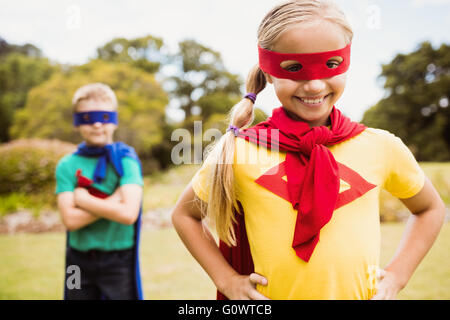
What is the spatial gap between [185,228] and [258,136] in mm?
510

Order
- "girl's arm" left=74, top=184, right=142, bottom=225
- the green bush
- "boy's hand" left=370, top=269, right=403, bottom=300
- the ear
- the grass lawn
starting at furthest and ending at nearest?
the green bush
the grass lawn
"girl's arm" left=74, top=184, right=142, bottom=225
the ear
"boy's hand" left=370, top=269, right=403, bottom=300

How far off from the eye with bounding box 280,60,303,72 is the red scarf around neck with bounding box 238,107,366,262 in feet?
0.64

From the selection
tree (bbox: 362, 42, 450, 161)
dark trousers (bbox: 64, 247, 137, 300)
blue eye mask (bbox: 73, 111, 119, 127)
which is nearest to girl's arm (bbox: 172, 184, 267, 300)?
dark trousers (bbox: 64, 247, 137, 300)

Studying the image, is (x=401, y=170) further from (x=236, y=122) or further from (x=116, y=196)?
(x=116, y=196)

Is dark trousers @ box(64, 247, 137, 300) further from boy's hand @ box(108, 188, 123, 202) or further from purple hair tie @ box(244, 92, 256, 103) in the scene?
purple hair tie @ box(244, 92, 256, 103)

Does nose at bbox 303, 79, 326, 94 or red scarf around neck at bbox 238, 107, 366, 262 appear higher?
nose at bbox 303, 79, 326, 94

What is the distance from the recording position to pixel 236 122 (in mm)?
1755

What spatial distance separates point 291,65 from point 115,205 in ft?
5.35

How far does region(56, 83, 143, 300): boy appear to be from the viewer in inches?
107

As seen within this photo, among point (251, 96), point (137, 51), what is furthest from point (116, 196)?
point (137, 51)

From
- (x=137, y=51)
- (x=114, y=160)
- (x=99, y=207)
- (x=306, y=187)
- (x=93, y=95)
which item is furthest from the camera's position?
(x=137, y=51)

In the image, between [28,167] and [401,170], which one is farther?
[28,167]

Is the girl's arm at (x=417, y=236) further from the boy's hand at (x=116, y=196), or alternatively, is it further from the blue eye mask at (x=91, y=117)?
the blue eye mask at (x=91, y=117)
